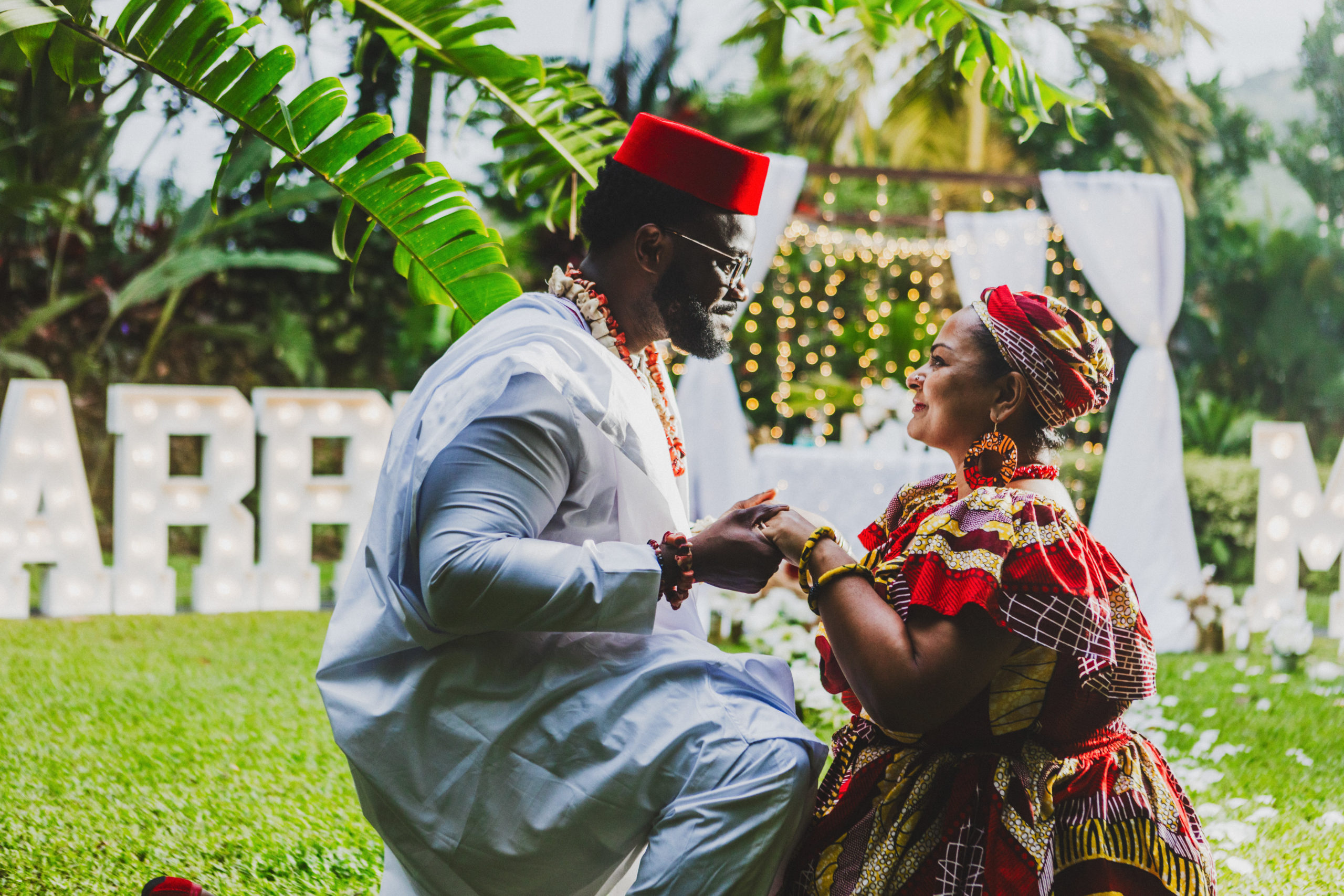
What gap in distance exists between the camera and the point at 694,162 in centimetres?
242

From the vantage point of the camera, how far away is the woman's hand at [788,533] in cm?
203

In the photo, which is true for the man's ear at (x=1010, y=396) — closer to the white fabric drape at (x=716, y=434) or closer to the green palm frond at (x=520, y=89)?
the green palm frond at (x=520, y=89)

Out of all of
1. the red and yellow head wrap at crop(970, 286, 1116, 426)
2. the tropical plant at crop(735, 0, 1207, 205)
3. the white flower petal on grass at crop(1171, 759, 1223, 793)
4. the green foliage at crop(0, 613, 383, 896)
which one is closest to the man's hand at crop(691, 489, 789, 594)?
the red and yellow head wrap at crop(970, 286, 1116, 426)

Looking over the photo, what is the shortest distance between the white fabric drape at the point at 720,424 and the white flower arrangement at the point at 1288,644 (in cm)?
352

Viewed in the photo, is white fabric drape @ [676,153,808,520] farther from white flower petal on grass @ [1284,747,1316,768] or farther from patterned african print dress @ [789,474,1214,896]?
patterned african print dress @ [789,474,1214,896]

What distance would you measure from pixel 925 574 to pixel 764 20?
10.6 metres

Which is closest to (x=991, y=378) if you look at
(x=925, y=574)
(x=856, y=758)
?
(x=925, y=574)

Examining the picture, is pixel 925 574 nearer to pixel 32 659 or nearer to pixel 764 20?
pixel 32 659

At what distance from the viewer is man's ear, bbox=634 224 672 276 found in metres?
2.45

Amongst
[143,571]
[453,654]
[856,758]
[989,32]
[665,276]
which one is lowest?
[143,571]

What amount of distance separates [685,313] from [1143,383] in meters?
6.98

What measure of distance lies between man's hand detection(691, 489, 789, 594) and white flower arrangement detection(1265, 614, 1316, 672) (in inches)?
245

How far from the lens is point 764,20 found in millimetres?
11539

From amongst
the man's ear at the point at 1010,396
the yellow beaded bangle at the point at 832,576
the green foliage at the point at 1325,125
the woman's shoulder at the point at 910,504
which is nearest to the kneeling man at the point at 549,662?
the yellow beaded bangle at the point at 832,576
